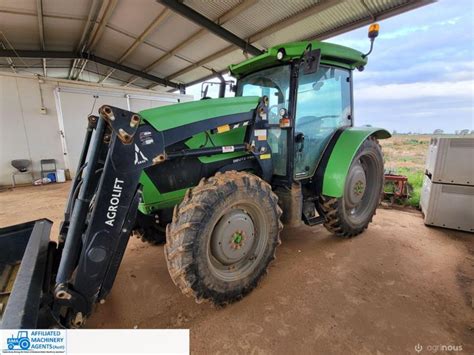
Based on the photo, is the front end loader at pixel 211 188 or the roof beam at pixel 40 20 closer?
the front end loader at pixel 211 188

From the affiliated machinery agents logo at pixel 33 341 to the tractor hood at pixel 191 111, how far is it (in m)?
1.19

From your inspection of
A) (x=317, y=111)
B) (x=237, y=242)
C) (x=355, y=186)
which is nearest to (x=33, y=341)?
(x=237, y=242)

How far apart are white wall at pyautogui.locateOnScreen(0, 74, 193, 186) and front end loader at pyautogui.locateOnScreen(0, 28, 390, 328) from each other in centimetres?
730

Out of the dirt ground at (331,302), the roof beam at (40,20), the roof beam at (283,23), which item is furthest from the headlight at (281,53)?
the roof beam at (40,20)

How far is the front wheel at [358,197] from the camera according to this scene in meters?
2.61

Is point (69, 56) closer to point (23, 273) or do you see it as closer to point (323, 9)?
point (323, 9)

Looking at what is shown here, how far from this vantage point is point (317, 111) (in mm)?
2574

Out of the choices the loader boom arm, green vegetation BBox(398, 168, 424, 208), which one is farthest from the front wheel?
the loader boom arm

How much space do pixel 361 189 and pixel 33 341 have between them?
307cm

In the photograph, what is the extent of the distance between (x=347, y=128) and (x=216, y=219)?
6.85 feet

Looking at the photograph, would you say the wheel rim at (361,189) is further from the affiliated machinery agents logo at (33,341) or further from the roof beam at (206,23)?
the roof beam at (206,23)

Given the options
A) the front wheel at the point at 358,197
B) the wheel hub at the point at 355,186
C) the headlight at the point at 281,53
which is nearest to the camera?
the headlight at the point at 281,53

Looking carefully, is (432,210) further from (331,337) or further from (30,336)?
(30,336)

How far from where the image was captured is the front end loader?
1.34m
